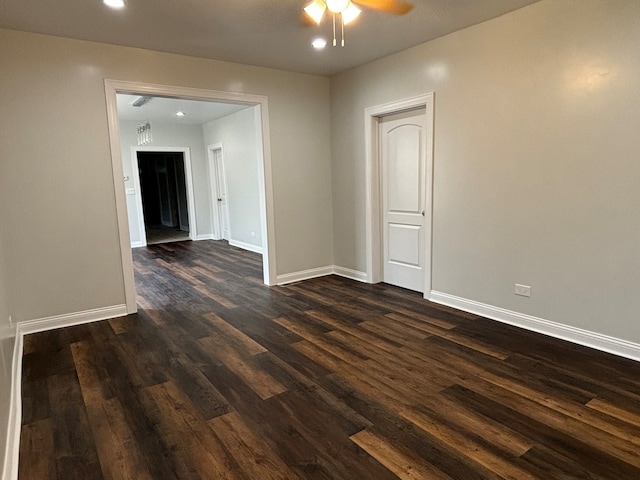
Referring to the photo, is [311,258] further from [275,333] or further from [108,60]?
[108,60]

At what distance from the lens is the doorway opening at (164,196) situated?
34.1 ft

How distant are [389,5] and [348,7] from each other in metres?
0.56

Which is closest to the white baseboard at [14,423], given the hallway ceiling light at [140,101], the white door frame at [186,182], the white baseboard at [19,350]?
the white baseboard at [19,350]

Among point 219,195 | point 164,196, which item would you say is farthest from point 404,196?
point 164,196

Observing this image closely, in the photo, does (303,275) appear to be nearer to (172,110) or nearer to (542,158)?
(542,158)

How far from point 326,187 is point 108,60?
282 centimetres

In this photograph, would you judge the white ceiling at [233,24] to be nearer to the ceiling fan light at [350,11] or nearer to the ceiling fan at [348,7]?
the ceiling fan at [348,7]

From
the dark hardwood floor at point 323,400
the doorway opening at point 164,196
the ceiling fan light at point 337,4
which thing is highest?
the ceiling fan light at point 337,4

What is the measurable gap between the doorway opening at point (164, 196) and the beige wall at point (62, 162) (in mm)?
5338

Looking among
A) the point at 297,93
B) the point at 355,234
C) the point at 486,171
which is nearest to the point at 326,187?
the point at 355,234

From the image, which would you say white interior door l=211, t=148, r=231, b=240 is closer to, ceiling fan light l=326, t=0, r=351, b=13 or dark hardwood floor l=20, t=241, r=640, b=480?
dark hardwood floor l=20, t=241, r=640, b=480

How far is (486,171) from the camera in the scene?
3.53m

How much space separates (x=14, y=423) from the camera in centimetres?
207

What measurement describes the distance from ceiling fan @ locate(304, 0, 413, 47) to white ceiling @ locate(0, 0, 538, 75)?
10 centimetres
